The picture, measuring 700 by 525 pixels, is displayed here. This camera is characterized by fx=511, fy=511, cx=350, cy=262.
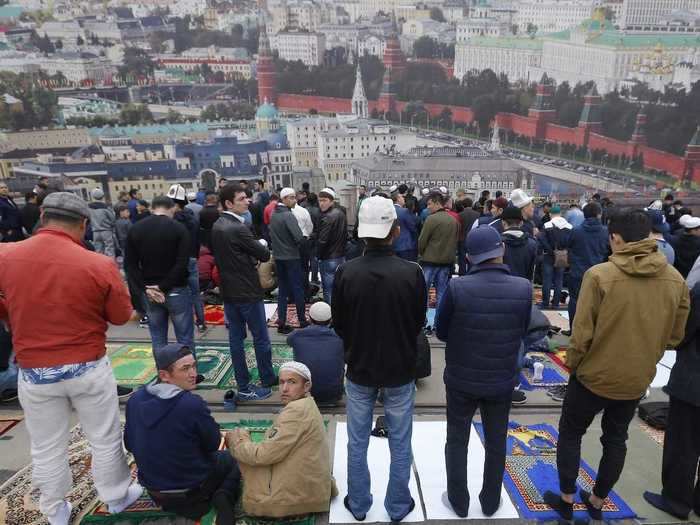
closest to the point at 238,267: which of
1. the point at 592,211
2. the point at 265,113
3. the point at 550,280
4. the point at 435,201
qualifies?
the point at 435,201

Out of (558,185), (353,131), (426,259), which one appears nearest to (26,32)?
(353,131)

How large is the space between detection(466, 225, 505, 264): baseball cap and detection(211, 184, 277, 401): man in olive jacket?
1159 mm

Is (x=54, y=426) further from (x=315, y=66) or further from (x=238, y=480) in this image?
(x=315, y=66)

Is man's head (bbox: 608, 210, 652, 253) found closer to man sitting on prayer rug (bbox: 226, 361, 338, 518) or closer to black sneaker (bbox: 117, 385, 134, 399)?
man sitting on prayer rug (bbox: 226, 361, 338, 518)

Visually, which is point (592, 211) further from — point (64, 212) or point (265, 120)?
point (265, 120)

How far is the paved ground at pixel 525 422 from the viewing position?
203 centimetres

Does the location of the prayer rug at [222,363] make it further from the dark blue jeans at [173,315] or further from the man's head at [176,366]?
the man's head at [176,366]

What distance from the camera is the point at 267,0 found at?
57812 millimetres

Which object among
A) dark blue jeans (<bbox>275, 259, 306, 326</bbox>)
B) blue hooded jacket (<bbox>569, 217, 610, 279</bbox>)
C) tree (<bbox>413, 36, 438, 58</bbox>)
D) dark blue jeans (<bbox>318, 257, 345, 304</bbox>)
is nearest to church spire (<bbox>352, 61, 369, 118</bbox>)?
tree (<bbox>413, 36, 438, 58</bbox>)

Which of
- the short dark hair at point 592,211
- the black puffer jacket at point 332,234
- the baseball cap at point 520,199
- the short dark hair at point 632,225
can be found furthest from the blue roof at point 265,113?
the short dark hair at point 632,225

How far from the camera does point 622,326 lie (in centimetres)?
165

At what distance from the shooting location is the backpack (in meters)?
2.45

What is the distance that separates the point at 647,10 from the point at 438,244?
5889 cm

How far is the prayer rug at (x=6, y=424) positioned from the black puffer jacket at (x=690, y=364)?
2838 millimetres
